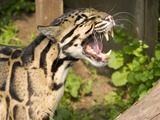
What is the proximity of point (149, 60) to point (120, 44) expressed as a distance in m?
0.44

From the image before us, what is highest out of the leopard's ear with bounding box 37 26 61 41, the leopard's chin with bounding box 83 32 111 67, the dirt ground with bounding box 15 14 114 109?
the leopard's ear with bounding box 37 26 61 41

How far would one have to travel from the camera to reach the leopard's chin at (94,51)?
4.45m

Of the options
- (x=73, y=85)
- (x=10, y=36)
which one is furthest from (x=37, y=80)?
(x=10, y=36)

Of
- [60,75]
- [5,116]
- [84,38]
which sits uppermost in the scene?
[84,38]

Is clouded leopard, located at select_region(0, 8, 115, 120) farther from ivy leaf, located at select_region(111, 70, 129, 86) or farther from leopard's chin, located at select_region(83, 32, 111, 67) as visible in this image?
ivy leaf, located at select_region(111, 70, 129, 86)

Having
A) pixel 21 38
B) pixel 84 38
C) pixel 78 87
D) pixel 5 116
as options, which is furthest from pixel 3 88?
pixel 21 38

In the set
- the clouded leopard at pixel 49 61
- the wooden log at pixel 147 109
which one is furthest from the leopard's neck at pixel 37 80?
the wooden log at pixel 147 109

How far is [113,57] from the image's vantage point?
641 cm

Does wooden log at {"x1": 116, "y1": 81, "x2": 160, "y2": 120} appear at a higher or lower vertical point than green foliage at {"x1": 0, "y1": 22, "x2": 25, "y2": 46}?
lower

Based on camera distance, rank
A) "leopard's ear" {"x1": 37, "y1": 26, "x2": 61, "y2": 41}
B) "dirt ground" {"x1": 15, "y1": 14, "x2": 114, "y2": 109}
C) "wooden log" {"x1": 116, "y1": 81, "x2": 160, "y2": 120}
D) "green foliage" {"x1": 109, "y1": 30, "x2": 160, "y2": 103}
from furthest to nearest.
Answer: "dirt ground" {"x1": 15, "y1": 14, "x2": 114, "y2": 109} → "green foliage" {"x1": 109, "y1": 30, "x2": 160, "y2": 103} → "leopard's ear" {"x1": 37, "y1": 26, "x2": 61, "y2": 41} → "wooden log" {"x1": 116, "y1": 81, "x2": 160, "y2": 120}

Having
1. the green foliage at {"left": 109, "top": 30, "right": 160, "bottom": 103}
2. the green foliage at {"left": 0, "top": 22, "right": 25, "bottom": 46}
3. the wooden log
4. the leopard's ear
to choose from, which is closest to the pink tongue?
the leopard's ear

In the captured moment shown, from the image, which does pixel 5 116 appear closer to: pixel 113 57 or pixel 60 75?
pixel 60 75

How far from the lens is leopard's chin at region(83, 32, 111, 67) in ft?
14.6

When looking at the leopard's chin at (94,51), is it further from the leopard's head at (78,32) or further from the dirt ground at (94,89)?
the dirt ground at (94,89)
